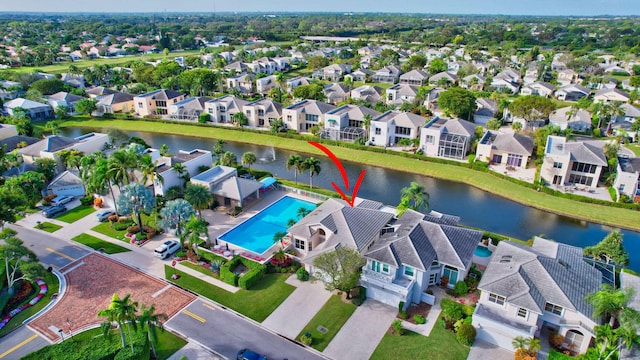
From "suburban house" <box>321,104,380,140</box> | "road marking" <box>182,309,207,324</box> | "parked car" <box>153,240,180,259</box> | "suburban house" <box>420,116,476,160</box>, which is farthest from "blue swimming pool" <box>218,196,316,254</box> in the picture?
"suburban house" <box>420,116,476,160</box>

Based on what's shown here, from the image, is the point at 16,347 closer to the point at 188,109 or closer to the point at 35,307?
the point at 35,307

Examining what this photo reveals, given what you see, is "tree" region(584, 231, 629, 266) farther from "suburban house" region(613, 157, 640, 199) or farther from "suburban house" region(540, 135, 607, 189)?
"suburban house" region(540, 135, 607, 189)

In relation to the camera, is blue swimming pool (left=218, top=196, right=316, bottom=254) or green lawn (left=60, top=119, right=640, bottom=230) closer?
blue swimming pool (left=218, top=196, right=316, bottom=254)

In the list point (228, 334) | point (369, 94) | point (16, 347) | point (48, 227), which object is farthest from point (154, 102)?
point (228, 334)

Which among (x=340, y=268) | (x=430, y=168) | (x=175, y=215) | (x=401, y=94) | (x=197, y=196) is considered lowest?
(x=430, y=168)

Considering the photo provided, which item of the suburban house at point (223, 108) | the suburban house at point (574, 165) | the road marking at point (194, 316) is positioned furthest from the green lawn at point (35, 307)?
the suburban house at point (574, 165)
